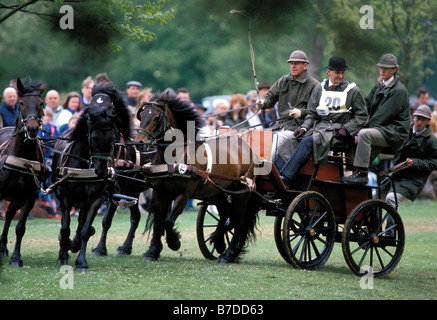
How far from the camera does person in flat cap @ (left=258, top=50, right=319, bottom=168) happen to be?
1070cm

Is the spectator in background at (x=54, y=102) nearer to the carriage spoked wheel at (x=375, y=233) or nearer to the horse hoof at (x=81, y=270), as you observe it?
the horse hoof at (x=81, y=270)

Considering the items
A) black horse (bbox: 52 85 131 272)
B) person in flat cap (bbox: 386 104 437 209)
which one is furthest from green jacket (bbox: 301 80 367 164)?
black horse (bbox: 52 85 131 272)

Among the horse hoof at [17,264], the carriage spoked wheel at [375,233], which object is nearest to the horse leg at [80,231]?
the horse hoof at [17,264]

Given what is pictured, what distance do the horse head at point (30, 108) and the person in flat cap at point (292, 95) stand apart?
127 inches

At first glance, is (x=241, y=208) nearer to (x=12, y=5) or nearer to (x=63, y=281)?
(x=63, y=281)

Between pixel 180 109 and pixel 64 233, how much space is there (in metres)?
2.22

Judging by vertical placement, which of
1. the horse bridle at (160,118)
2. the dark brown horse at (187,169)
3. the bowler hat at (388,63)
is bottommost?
the dark brown horse at (187,169)

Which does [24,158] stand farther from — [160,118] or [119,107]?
[160,118]

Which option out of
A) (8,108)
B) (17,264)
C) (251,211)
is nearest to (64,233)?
(17,264)

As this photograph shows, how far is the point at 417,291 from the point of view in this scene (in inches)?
367

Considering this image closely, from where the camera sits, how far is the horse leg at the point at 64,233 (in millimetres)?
9375

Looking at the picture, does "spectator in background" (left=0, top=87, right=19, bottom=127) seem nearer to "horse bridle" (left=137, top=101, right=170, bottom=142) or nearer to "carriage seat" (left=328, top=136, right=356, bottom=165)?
"horse bridle" (left=137, top=101, right=170, bottom=142)

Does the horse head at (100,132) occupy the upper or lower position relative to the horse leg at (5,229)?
upper

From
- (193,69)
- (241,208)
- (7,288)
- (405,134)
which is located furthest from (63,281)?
(193,69)
